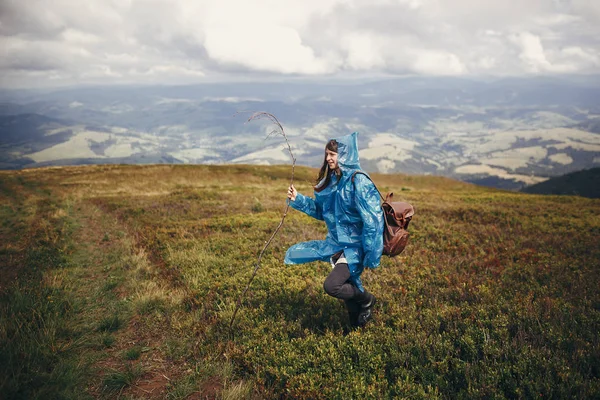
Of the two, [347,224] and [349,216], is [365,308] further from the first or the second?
[349,216]

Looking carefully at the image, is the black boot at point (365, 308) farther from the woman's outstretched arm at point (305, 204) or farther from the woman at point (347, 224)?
the woman's outstretched arm at point (305, 204)

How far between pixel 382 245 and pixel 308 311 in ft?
8.38

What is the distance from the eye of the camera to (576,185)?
109 metres

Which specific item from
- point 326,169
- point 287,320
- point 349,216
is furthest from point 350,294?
point 326,169

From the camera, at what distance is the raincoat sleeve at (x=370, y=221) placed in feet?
17.1

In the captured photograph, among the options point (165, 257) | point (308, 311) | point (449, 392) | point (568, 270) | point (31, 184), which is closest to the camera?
Result: point (449, 392)

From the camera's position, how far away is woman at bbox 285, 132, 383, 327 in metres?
5.29

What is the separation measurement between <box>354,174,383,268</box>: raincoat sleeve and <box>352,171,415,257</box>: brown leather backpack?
199mm

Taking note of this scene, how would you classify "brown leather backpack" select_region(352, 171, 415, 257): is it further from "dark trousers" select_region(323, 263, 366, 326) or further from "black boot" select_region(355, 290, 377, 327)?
"black boot" select_region(355, 290, 377, 327)

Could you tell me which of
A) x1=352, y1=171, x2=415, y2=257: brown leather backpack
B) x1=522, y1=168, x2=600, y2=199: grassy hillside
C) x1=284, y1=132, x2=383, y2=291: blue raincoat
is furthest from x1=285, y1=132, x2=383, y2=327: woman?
x1=522, y1=168, x2=600, y2=199: grassy hillside

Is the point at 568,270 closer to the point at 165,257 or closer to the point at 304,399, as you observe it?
the point at 304,399

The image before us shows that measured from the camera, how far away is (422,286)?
7.73 meters

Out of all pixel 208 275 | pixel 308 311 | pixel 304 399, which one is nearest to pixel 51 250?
pixel 208 275

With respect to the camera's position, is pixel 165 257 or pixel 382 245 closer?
pixel 382 245
